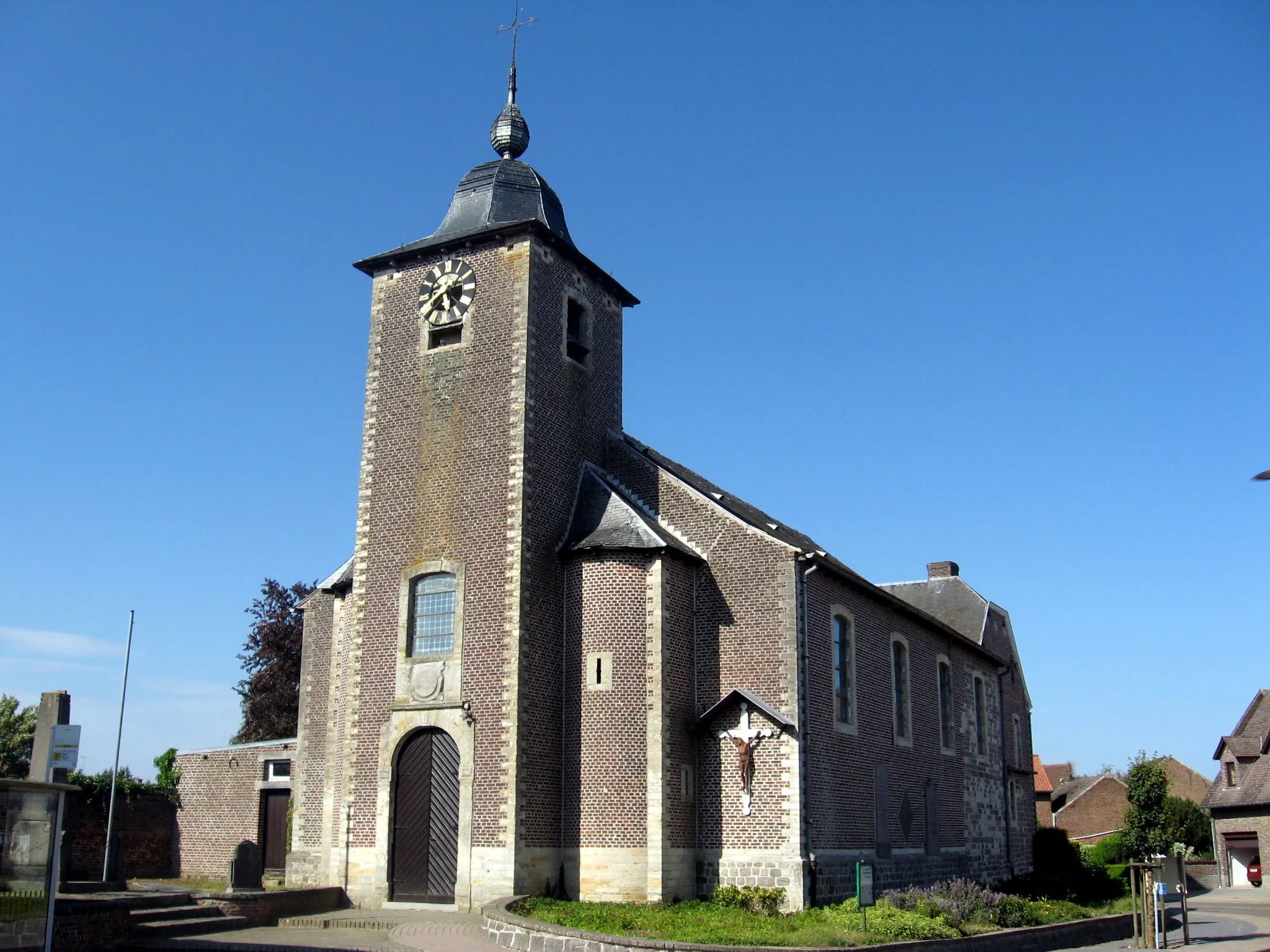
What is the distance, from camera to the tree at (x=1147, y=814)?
147 feet

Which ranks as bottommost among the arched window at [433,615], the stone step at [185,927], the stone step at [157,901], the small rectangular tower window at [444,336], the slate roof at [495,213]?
the stone step at [185,927]

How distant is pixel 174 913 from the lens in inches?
738

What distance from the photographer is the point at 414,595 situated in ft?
75.7

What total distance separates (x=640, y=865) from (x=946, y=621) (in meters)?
22.9

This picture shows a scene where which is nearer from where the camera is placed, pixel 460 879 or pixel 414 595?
pixel 460 879

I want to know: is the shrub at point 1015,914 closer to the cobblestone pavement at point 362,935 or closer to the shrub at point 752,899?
the shrub at point 752,899

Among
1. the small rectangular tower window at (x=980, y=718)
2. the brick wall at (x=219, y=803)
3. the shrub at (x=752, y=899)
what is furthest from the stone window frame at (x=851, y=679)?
the brick wall at (x=219, y=803)

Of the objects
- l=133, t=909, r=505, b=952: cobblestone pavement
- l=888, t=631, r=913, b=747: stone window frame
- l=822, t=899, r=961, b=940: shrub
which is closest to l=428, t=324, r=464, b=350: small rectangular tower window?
l=133, t=909, r=505, b=952: cobblestone pavement

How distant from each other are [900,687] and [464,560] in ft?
39.0

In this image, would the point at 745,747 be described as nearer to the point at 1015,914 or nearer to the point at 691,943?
the point at 1015,914

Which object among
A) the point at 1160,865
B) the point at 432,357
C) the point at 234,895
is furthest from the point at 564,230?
the point at 1160,865

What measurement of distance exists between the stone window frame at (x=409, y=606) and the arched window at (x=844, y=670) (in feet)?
25.5

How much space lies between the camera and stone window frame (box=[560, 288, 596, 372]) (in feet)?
81.7

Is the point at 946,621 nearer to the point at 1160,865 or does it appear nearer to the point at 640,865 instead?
the point at 1160,865
